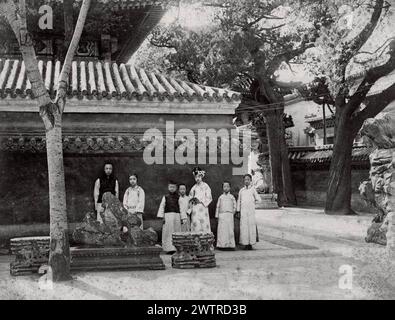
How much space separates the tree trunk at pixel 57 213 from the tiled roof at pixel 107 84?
152 inches

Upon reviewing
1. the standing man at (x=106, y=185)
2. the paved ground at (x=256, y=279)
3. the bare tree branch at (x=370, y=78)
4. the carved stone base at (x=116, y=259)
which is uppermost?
the bare tree branch at (x=370, y=78)

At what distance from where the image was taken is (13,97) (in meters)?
11.1

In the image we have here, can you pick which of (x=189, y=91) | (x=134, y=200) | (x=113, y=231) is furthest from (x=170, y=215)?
(x=189, y=91)

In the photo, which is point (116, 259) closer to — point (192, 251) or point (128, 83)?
point (192, 251)

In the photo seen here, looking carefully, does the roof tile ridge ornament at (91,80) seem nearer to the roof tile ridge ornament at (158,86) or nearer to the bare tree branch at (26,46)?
the roof tile ridge ornament at (158,86)

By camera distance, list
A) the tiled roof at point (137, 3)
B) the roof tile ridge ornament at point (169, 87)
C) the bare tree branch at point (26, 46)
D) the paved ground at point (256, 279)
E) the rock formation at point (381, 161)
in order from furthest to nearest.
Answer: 1. the tiled roof at point (137, 3)
2. the roof tile ridge ornament at point (169, 87)
3. the rock formation at point (381, 161)
4. the bare tree branch at point (26, 46)
5. the paved ground at point (256, 279)

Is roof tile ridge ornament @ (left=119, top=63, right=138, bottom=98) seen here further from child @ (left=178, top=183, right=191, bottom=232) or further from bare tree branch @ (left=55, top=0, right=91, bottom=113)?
bare tree branch @ (left=55, top=0, right=91, bottom=113)

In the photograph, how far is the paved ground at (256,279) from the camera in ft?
22.4

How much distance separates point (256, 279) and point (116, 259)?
234 cm

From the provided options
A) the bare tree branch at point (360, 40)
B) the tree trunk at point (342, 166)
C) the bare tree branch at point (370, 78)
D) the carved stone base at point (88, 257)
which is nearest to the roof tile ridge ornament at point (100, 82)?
the carved stone base at point (88, 257)

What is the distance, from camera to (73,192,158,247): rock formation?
8820 mm

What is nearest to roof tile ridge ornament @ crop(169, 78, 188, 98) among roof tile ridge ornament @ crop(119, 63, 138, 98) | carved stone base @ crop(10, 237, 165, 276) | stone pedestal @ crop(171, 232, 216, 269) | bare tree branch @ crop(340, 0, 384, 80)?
roof tile ridge ornament @ crop(119, 63, 138, 98)
